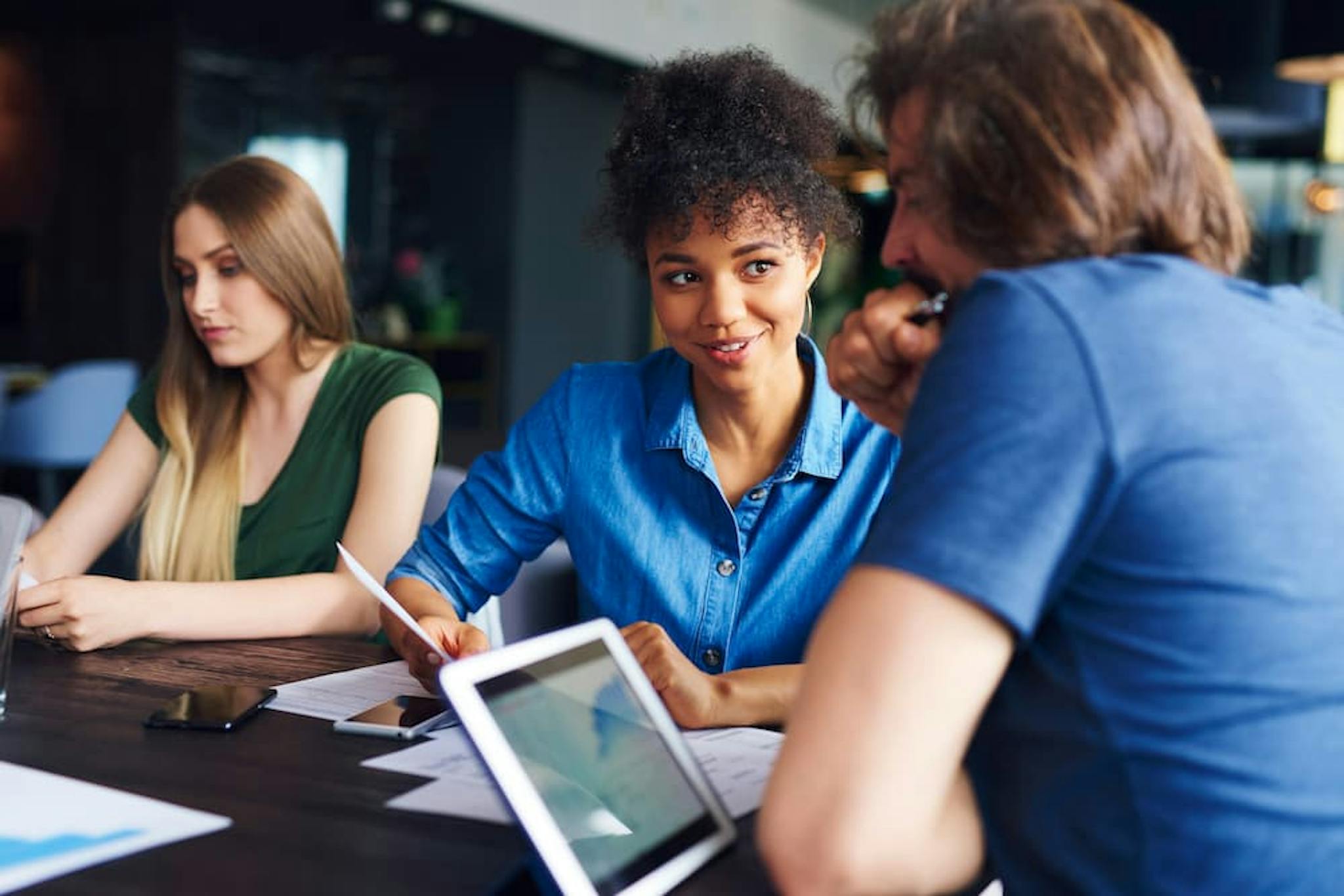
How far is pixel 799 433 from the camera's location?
1712mm

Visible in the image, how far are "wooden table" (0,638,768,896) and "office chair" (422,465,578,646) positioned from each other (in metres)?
0.45

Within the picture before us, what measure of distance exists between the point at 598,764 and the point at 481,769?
9cm

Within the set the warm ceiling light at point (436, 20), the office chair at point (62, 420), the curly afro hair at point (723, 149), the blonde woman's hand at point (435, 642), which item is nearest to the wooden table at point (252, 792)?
the blonde woman's hand at point (435, 642)

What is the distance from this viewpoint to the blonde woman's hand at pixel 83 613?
5.32ft

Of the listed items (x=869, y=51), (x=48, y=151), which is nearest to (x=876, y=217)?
(x=48, y=151)

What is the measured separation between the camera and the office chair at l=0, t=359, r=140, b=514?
17.9 ft

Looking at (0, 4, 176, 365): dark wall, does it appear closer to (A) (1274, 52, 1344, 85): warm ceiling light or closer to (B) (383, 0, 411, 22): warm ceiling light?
(B) (383, 0, 411, 22): warm ceiling light

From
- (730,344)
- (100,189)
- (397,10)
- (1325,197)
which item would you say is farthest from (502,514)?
(1325,197)

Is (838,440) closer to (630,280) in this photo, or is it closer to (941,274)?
(941,274)

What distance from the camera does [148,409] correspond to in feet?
7.70

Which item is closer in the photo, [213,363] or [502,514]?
[502,514]

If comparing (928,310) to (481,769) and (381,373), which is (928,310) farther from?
(381,373)

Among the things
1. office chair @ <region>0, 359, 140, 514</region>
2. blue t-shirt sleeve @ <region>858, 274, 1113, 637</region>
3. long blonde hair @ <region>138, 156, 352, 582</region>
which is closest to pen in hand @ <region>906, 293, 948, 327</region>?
blue t-shirt sleeve @ <region>858, 274, 1113, 637</region>

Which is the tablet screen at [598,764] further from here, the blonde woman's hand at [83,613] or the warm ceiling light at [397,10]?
the warm ceiling light at [397,10]
